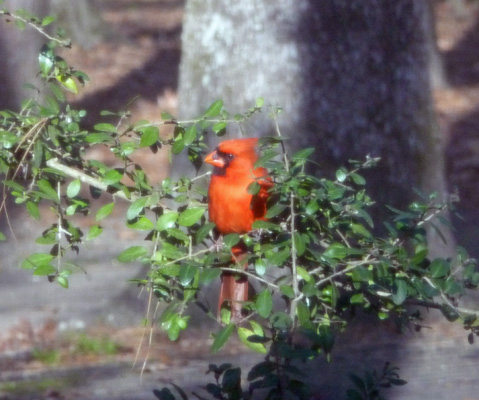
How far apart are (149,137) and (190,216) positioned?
30 centimetres

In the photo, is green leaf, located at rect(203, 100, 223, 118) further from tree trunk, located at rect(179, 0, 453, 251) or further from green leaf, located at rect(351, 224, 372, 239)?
tree trunk, located at rect(179, 0, 453, 251)

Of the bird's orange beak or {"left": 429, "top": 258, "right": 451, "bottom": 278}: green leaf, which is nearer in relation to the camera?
{"left": 429, "top": 258, "right": 451, "bottom": 278}: green leaf

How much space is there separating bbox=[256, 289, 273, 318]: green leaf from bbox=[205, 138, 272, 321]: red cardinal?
1.22 ft

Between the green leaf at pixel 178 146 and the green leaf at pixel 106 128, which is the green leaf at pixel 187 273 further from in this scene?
the green leaf at pixel 106 128

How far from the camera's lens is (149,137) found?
2.61 metres

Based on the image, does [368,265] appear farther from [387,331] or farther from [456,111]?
[456,111]

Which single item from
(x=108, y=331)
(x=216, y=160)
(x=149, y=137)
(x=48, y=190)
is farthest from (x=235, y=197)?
(x=108, y=331)

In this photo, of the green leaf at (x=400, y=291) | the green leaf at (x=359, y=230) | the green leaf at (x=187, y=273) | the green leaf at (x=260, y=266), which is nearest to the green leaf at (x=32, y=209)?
the green leaf at (x=187, y=273)

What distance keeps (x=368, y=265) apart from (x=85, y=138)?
3.21 ft

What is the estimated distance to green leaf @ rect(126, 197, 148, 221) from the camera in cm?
248

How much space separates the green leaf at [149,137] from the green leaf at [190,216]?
0.82 feet

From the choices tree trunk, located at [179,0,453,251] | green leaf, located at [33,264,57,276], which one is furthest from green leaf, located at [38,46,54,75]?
tree trunk, located at [179,0,453,251]

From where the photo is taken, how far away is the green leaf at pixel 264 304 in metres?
2.10

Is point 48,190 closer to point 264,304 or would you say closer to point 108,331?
point 264,304
